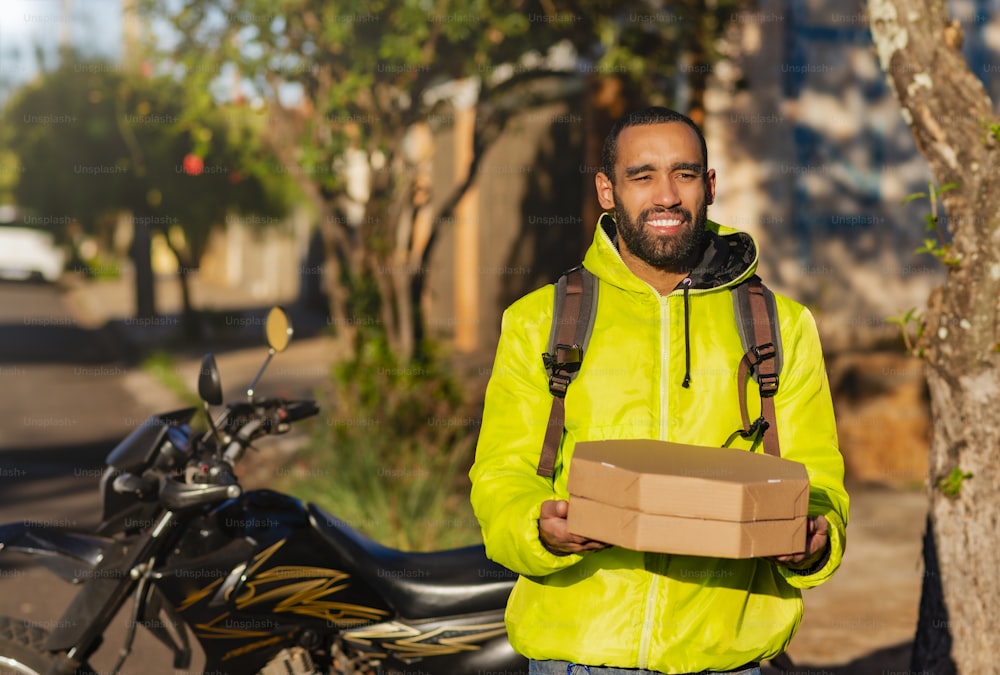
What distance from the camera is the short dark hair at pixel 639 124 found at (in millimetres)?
2787

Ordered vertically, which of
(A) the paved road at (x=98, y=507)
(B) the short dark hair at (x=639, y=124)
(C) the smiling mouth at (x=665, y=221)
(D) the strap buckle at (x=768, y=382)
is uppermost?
(B) the short dark hair at (x=639, y=124)

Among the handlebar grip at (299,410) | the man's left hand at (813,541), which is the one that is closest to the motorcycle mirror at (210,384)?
the handlebar grip at (299,410)

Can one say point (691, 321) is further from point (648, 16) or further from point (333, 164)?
point (648, 16)

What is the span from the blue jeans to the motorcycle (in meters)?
0.95

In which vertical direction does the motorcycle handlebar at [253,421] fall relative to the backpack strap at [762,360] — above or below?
below

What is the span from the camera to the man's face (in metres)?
2.74

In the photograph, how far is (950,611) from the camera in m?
4.48

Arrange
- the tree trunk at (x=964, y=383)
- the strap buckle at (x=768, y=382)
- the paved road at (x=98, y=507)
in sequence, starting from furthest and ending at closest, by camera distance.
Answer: the paved road at (x=98, y=507) → the tree trunk at (x=964, y=383) → the strap buckle at (x=768, y=382)

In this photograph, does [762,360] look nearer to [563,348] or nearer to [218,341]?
[563,348]

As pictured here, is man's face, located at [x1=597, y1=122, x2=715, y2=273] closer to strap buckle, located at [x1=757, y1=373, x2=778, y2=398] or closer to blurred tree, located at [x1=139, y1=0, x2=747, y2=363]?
strap buckle, located at [x1=757, y1=373, x2=778, y2=398]

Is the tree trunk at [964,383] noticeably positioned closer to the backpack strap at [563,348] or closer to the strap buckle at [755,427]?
the strap buckle at [755,427]

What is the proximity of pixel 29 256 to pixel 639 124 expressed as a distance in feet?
132

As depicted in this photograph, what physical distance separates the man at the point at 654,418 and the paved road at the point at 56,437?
3910mm

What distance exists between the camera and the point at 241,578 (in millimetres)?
3852
